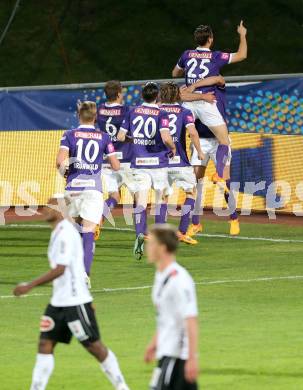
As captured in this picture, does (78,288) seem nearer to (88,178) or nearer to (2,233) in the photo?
(88,178)

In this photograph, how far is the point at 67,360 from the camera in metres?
13.0

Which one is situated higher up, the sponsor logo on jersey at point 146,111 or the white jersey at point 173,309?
the sponsor logo on jersey at point 146,111

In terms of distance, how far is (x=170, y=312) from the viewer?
28.9 feet

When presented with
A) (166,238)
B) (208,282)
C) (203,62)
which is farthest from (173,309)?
(203,62)

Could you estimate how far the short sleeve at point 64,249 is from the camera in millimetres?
10625

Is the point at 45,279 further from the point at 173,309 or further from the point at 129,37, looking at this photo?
the point at 129,37

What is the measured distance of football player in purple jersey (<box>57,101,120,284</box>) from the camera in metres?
16.9

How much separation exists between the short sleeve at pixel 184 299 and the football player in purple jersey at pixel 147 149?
11162 mm

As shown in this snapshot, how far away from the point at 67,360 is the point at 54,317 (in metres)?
2.48

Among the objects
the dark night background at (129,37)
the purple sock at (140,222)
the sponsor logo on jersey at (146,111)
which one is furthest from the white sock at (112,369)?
the dark night background at (129,37)

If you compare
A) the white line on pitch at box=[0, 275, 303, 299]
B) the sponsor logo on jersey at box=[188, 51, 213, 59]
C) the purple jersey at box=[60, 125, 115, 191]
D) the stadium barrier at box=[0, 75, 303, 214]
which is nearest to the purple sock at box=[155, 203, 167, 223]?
the white line on pitch at box=[0, 275, 303, 299]

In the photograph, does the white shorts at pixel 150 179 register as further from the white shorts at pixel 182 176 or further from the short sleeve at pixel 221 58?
the short sleeve at pixel 221 58

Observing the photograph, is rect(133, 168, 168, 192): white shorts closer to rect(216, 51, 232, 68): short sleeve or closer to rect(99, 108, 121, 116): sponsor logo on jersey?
rect(99, 108, 121, 116): sponsor logo on jersey

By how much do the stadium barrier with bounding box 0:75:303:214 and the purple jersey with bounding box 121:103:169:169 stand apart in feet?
18.1
